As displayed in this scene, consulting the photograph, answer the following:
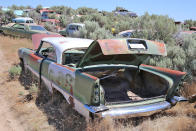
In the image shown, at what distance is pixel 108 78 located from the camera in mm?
4184

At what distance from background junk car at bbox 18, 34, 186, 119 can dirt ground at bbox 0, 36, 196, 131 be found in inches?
10.1

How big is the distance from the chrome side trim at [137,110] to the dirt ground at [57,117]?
12 centimetres

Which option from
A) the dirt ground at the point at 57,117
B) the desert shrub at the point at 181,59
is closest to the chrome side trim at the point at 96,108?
the dirt ground at the point at 57,117

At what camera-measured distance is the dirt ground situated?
307 cm

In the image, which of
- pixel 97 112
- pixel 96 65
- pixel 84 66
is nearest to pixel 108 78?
pixel 96 65

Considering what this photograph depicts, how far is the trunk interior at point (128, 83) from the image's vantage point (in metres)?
3.84

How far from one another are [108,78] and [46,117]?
1490mm

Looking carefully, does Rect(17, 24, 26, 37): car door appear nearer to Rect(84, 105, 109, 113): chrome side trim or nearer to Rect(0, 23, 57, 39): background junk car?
Rect(0, 23, 57, 39): background junk car

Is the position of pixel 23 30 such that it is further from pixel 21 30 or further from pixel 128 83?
pixel 128 83

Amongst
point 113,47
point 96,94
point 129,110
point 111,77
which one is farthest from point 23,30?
point 129,110

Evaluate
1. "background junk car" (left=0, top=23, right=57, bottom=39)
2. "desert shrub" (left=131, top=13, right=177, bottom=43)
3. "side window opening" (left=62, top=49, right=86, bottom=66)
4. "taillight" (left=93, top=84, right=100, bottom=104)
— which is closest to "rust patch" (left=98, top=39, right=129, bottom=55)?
"taillight" (left=93, top=84, right=100, bottom=104)

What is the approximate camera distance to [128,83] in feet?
13.9

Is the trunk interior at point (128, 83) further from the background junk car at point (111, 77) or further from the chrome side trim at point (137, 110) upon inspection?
the chrome side trim at point (137, 110)

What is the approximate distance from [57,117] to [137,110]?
1.61 meters
